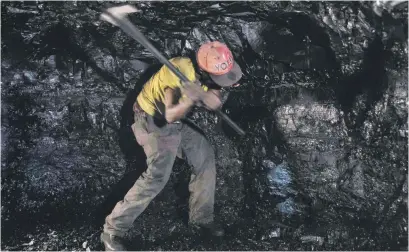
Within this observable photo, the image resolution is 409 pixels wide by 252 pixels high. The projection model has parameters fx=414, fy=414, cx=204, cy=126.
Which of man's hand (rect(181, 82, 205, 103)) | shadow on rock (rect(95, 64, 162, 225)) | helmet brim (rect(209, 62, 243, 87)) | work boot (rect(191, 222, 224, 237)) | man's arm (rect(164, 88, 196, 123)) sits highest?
helmet brim (rect(209, 62, 243, 87))

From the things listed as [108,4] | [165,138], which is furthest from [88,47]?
[165,138]

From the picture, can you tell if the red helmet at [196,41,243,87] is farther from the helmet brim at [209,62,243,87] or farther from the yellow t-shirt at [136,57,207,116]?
the yellow t-shirt at [136,57,207,116]

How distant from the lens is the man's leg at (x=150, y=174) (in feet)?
12.2

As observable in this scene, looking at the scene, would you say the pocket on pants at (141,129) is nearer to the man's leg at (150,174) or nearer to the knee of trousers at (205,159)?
the man's leg at (150,174)

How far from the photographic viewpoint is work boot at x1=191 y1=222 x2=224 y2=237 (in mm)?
4074

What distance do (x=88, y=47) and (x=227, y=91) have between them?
1.69 m

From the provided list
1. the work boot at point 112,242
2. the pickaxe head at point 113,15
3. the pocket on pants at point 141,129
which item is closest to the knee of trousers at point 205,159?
the pocket on pants at point 141,129

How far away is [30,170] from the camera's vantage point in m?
4.78

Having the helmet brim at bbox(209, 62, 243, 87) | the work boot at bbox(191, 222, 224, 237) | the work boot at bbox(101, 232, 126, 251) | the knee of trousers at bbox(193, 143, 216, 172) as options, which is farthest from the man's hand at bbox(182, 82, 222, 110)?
the work boot at bbox(101, 232, 126, 251)

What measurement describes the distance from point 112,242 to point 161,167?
0.84 m

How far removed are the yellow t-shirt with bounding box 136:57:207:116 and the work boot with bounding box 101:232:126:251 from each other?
1.21 metres

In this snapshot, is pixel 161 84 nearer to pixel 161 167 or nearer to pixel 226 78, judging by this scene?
pixel 226 78

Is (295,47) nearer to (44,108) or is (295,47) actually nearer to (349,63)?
(349,63)

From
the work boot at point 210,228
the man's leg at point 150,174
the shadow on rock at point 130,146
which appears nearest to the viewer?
the man's leg at point 150,174
